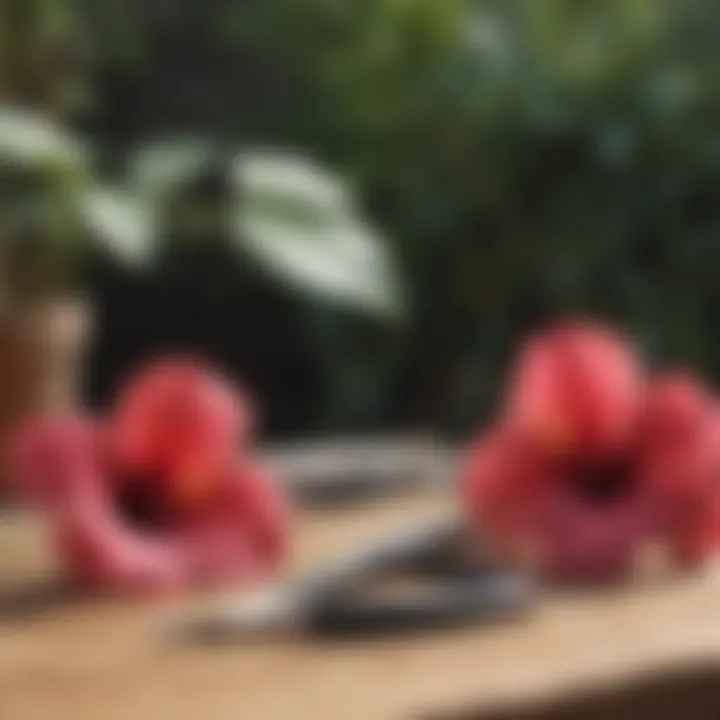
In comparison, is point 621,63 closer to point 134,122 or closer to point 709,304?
point 709,304

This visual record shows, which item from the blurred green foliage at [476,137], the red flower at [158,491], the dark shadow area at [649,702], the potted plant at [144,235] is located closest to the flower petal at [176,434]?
the red flower at [158,491]

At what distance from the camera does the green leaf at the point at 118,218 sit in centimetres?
84

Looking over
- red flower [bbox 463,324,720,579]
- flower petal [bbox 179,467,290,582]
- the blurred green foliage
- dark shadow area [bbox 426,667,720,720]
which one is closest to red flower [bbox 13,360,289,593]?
flower petal [bbox 179,467,290,582]

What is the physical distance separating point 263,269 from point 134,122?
158mm

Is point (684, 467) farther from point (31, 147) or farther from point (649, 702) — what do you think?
point (31, 147)

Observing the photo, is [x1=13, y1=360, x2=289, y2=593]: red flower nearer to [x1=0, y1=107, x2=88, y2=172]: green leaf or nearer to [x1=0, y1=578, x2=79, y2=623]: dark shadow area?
[x1=0, y1=578, x2=79, y2=623]: dark shadow area

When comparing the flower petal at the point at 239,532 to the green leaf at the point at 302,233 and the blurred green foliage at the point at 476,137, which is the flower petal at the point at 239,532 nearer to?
the green leaf at the point at 302,233

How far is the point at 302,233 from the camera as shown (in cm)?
95

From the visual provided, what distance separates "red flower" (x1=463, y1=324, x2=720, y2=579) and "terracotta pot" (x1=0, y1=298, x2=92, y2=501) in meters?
0.25

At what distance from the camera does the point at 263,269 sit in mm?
1180

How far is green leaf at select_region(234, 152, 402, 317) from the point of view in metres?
0.94

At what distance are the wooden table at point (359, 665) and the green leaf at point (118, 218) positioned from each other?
0.65ft

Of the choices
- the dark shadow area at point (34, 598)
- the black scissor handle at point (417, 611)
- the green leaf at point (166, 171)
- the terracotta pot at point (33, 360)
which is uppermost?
the green leaf at point (166, 171)

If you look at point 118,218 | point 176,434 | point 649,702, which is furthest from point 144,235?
point 649,702
